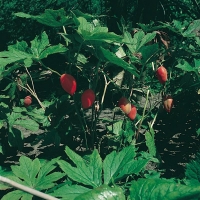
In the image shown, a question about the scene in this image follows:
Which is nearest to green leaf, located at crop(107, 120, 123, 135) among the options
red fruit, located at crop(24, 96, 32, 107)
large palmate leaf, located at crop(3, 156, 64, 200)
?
red fruit, located at crop(24, 96, 32, 107)

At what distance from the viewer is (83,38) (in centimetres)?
115

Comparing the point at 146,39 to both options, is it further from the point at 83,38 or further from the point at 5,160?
the point at 5,160

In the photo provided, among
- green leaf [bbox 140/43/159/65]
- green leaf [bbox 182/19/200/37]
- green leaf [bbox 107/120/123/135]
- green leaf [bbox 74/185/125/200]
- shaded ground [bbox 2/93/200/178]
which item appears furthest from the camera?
shaded ground [bbox 2/93/200/178]

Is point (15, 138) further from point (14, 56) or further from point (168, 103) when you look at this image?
point (168, 103)

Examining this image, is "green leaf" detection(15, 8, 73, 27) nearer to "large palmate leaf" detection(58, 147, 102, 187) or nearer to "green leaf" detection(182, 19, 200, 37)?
"large palmate leaf" detection(58, 147, 102, 187)

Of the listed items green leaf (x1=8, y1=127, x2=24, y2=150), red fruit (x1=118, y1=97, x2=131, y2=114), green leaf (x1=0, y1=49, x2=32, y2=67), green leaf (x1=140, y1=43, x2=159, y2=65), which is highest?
green leaf (x1=0, y1=49, x2=32, y2=67)

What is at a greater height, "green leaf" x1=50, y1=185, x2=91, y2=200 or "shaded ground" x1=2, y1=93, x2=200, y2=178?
"green leaf" x1=50, y1=185, x2=91, y2=200

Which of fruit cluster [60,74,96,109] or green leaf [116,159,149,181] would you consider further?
fruit cluster [60,74,96,109]

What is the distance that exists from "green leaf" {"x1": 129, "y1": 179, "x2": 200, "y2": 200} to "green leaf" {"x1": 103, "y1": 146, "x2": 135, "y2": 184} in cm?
39

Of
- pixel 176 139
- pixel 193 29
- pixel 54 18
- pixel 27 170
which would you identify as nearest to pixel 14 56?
pixel 54 18

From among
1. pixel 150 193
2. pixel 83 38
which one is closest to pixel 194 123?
pixel 83 38

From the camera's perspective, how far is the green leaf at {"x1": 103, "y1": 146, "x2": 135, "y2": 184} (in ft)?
3.29

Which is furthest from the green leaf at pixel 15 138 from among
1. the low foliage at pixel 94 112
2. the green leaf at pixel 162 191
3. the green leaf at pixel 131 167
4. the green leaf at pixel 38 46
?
the green leaf at pixel 162 191

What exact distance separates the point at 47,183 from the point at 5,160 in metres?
1.04
